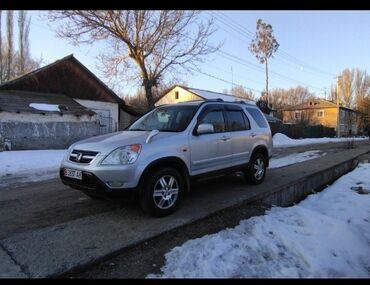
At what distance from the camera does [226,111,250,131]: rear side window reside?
7.34 metres

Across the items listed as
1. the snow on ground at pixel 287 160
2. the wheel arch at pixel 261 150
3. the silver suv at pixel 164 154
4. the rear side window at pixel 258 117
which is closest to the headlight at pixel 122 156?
the silver suv at pixel 164 154

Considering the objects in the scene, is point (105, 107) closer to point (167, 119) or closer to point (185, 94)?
point (167, 119)

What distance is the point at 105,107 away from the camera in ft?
87.9

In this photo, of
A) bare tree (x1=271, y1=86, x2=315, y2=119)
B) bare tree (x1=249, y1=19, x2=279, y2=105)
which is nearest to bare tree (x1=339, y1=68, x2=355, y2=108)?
bare tree (x1=271, y1=86, x2=315, y2=119)

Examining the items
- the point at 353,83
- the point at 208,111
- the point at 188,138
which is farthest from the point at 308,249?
the point at 353,83

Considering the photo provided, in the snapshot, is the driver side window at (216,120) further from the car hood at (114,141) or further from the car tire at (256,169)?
the car tire at (256,169)

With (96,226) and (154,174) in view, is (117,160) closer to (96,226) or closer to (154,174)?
(154,174)

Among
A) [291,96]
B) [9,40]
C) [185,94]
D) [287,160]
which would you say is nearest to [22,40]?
[9,40]

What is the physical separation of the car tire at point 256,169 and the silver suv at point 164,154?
16 cm

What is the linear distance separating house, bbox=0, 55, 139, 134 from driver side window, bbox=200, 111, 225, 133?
1797 centimetres

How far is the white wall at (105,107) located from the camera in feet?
83.4

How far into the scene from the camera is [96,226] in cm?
523

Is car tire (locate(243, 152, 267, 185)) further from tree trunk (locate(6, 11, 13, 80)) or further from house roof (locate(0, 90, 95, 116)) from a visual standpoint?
tree trunk (locate(6, 11, 13, 80))

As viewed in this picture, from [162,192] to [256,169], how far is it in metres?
3.25
